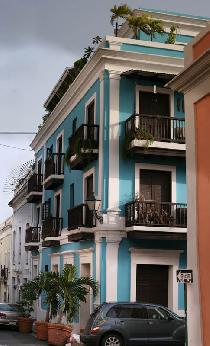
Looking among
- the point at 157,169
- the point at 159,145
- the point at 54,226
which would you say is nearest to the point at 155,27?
the point at 159,145

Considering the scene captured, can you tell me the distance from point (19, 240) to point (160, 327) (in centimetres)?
2447

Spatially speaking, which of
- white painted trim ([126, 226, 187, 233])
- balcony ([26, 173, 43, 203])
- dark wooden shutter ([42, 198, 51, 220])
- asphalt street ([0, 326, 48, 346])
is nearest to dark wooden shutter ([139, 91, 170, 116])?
white painted trim ([126, 226, 187, 233])

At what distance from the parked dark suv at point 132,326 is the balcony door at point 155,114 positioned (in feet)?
19.5

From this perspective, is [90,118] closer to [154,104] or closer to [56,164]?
[154,104]

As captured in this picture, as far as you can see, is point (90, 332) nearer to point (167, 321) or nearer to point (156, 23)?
point (167, 321)

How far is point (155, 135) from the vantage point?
65.5ft

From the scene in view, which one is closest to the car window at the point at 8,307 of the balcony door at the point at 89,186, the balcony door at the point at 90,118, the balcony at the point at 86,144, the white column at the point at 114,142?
the balcony door at the point at 89,186

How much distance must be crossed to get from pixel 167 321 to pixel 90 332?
2226 millimetres

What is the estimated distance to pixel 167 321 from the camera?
1686cm

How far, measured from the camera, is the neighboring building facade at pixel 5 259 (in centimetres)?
4375

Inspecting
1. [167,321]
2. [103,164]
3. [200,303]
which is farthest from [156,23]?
[200,303]

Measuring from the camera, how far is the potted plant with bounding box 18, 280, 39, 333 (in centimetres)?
2198

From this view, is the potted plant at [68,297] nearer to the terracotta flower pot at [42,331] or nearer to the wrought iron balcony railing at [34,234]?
the terracotta flower pot at [42,331]

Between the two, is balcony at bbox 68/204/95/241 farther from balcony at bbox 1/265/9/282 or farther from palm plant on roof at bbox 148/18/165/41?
balcony at bbox 1/265/9/282
